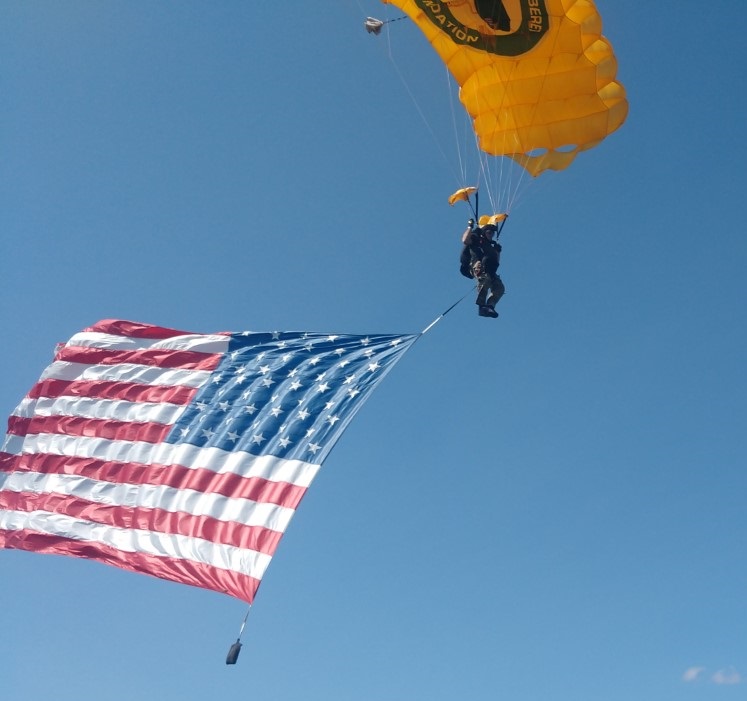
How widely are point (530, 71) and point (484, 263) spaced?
11.5 ft

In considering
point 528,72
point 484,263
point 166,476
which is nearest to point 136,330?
point 166,476

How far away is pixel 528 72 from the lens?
1529 centimetres

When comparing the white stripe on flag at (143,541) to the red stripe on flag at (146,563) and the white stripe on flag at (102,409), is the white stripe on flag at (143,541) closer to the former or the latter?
the red stripe on flag at (146,563)

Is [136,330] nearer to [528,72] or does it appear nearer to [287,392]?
[287,392]

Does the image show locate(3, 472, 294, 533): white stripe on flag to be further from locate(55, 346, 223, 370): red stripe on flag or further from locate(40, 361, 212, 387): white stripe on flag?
locate(55, 346, 223, 370): red stripe on flag

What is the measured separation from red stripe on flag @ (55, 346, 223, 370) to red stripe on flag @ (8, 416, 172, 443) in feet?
3.54

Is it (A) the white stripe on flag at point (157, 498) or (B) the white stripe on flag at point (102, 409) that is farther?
(B) the white stripe on flag at point (102, 409)

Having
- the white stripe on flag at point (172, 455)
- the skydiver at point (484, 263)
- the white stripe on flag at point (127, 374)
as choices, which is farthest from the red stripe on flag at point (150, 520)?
the skydiver at point (484, 263)

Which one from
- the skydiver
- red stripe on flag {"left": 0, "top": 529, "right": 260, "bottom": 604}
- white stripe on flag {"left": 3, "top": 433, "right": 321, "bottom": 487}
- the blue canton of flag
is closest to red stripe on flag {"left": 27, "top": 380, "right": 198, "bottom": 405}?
the blue canton of flag

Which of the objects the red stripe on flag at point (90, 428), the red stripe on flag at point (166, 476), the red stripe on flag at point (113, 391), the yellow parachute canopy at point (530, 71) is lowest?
the red stripe on flag at point (166, 476)

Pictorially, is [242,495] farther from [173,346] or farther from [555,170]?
[555,170]

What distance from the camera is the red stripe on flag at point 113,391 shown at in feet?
43.9

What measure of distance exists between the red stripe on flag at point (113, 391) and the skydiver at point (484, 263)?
187 inches

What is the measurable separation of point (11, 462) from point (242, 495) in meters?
4.42
